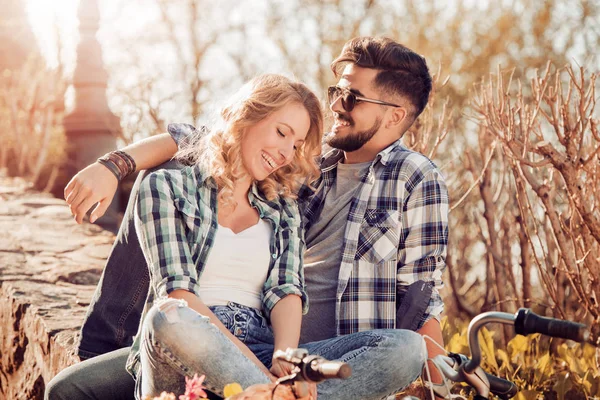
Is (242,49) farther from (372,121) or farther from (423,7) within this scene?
(372,121)

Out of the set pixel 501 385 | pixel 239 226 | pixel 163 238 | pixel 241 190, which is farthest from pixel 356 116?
pixel 501 385

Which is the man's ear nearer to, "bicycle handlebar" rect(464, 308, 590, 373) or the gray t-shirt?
the gray t-shirt

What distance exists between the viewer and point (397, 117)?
3547 millimetres

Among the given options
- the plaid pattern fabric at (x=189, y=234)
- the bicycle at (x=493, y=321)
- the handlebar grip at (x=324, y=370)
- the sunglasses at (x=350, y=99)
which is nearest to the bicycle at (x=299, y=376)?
the handlebar grip at (x=324, y=370)

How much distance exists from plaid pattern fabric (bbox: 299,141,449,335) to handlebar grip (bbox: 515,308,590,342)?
1.40 metres

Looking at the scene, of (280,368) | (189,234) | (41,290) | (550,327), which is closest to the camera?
(550,327)

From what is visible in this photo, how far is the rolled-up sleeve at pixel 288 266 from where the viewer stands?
286 cm

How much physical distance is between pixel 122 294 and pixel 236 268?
20.1 inches

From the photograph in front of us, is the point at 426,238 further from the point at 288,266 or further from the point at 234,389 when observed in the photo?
the point at 234,389

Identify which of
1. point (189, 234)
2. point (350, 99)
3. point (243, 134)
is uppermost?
point (350, 99)

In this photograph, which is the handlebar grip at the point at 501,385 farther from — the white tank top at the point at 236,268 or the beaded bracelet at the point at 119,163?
the beaded bracelet at the point at 119,163

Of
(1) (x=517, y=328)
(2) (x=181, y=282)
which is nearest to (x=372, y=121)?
(2) (x=181, y=282)

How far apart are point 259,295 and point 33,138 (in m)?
6.53

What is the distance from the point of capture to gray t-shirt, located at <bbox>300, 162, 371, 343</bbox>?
10.7ft
